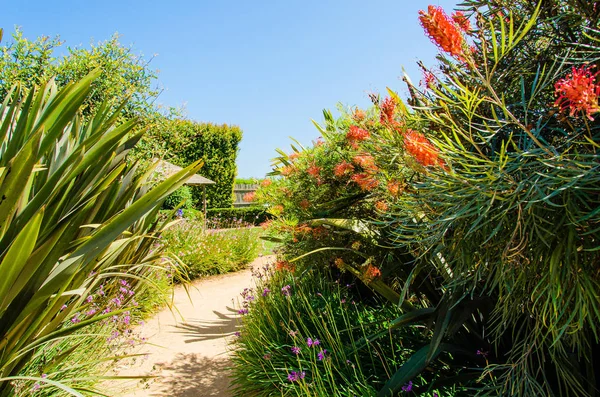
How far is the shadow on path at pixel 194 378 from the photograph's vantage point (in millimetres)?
3643

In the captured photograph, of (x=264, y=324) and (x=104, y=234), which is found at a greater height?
(x=104, y=234)

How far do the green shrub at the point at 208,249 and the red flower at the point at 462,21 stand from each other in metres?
6.75

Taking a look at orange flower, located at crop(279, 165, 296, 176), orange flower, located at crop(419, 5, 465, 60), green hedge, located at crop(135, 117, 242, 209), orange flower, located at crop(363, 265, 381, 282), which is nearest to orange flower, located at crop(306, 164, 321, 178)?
orange flower, located at crop(279, 165, 296, 176)

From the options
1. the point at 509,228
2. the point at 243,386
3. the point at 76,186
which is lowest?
Result: the point at 243,386

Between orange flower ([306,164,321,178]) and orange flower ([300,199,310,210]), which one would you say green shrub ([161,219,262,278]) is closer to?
orange flower ([300,199,310,210])

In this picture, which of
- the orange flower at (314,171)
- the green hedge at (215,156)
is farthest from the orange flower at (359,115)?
the green hedge at (215,156)

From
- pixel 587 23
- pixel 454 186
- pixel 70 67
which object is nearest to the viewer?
pixel 454 186

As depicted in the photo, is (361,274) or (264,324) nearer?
(361,274)

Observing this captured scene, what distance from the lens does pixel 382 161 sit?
2.21 m

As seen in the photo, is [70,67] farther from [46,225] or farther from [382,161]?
[382,161]

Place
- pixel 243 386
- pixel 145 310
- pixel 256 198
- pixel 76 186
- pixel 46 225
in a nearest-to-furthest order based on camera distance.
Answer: pixel 46 225 → pixel 76 186 → pixel 243 386 → pixel 256 198 → pixel 145 310

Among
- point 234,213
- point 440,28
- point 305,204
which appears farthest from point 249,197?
point 234,213

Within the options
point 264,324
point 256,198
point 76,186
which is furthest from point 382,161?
point 256,198

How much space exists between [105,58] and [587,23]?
28.8 feet
